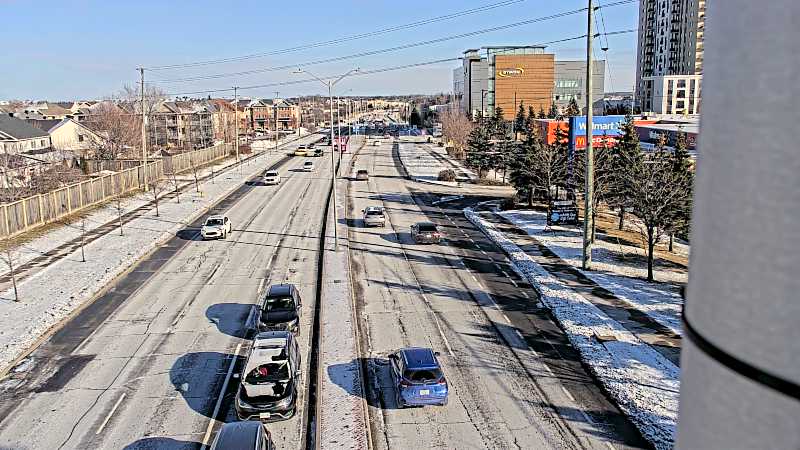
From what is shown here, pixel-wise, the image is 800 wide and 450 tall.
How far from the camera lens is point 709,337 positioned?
7.82 ft

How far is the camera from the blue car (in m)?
15.6

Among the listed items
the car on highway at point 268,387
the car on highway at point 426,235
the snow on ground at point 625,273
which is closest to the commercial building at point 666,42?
the snow on ground at point 625,273

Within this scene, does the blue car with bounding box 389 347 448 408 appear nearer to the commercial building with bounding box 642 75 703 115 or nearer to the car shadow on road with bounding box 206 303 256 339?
the car shadow on road with bounding box 206 303 256 339

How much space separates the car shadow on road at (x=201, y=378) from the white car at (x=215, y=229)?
17.5 meters

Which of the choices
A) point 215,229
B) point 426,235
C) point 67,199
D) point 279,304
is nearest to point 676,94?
point 426,235

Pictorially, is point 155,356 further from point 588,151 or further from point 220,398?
point 588,151

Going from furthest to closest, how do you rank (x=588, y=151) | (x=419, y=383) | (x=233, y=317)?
(x=588, y=151) → (x=233, y=317) → (x=419, y=383)

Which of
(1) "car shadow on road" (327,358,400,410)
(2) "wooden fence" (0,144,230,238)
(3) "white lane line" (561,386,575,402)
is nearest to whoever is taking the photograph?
(3) "white lane line" (561,386,575,402)

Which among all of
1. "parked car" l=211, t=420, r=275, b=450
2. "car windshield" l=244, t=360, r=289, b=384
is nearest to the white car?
"car windshield" l=244, t=360, r=289, b=384

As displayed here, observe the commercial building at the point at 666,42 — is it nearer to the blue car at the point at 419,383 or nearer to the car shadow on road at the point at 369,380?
the car shadow on road at the point at 369,380

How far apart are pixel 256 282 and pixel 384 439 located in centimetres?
1438

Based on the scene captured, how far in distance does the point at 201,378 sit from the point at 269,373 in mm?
2947

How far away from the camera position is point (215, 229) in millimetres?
36406

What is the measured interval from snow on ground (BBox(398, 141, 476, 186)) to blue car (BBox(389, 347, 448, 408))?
44774mm
